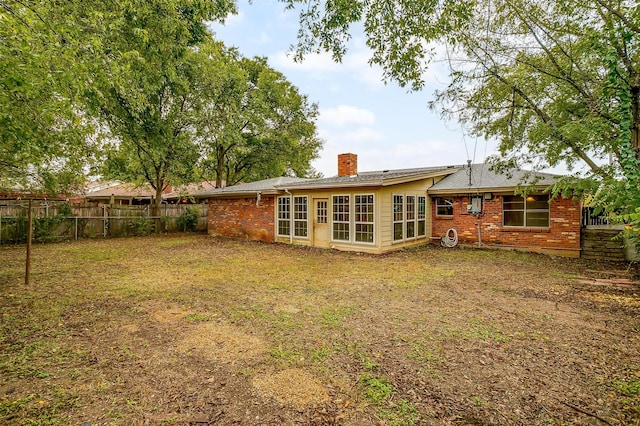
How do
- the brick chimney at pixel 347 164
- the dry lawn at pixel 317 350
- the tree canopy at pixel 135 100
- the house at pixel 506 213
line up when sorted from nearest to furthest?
the dry lawn at pixel 317 350
the tree canopy at pixel 135 100
the house at pixel 506 213
the brick chimney at pixel 347 164

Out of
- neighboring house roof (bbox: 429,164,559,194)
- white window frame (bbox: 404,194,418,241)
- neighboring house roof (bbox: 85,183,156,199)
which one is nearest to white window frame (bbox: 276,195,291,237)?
white window frame (bbox: 404,194,418,241)

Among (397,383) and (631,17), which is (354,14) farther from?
(631,17)

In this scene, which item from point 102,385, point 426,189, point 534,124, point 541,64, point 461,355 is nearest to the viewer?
point 102,385

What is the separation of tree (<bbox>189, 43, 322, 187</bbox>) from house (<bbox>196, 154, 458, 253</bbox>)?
14.0ft

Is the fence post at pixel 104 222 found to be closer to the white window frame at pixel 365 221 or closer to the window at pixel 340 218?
the window at pixel 340 218

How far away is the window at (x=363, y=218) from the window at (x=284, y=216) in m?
3.15

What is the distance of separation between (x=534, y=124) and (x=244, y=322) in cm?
960

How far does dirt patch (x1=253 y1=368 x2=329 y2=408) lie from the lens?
2.54m

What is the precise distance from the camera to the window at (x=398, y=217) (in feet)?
35.1

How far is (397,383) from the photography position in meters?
2.78

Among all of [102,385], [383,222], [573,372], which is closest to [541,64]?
[383,222]

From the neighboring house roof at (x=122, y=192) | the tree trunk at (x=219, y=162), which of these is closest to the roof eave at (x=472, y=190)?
the tree trunk at (x=219, y=162)

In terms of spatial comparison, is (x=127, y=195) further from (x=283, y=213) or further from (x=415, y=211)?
(x=415, y=211)

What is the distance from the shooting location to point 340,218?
1109 cm
